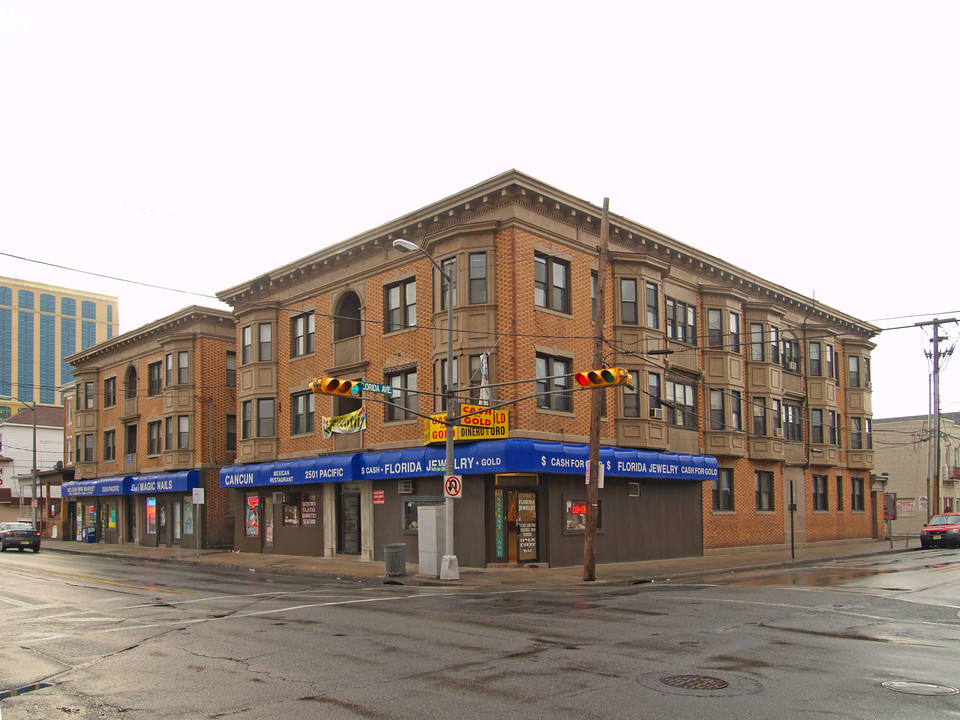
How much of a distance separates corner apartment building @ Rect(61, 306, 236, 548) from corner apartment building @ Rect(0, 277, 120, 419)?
112648 millimetres

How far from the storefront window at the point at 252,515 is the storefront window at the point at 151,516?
10.3m

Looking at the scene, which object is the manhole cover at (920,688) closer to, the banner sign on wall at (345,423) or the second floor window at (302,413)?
the banner sign on wall at (345,423)

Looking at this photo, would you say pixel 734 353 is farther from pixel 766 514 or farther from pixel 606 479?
pixel 606 479

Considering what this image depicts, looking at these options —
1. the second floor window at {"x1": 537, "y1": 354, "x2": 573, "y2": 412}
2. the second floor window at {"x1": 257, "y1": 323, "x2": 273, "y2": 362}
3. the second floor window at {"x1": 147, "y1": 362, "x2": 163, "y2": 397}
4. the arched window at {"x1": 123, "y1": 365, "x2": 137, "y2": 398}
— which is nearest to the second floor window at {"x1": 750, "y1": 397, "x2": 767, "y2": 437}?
the second floor window at {"x1": 537, "y1": 354, "x2": 573, "y2": 412}

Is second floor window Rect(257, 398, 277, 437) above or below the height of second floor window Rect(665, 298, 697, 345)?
below

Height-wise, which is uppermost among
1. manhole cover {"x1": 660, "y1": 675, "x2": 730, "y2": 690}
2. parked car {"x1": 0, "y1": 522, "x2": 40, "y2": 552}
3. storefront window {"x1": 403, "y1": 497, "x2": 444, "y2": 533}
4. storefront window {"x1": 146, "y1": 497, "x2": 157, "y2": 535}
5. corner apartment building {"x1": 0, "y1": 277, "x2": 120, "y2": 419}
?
corner apartment building {"x1": 0, "y1": 277, "x2": 120, "y2": 419}

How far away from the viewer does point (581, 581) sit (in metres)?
23.2

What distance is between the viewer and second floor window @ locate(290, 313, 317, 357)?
35469mm

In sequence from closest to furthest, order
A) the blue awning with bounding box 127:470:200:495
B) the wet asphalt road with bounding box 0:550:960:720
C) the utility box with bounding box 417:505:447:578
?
the wet asphalt road with bounding box 0:550:960:720
the utility box with bounding box 417:505:447:578
the blue awning with bounding box 127:470:200:495

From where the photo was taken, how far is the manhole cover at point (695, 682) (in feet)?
30.7

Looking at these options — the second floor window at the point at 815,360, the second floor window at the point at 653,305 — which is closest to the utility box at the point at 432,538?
the second floor window at the point at 653,305

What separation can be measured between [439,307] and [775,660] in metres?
19.2

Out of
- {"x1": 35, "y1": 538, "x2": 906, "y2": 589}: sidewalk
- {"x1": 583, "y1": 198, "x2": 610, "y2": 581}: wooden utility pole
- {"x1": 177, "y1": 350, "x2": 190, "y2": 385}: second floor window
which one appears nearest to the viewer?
{"x1": 583, "y1": 198, "x2": 610, "y2": 581}: wooden utility pole

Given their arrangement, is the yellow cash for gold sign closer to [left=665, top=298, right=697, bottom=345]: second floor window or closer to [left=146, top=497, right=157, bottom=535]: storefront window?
[left=665, top=298, right=697, bottom=345]: second floor window
